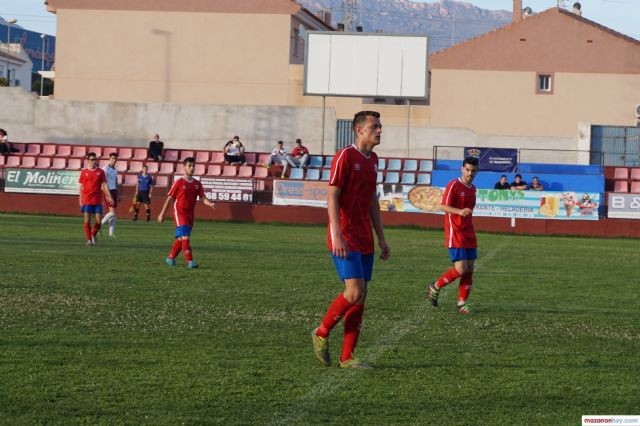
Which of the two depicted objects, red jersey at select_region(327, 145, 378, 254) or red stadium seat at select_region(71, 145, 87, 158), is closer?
red jersey at select_region(327, 145, 378, 254)

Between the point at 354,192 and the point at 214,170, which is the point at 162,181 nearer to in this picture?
the point at 214,170

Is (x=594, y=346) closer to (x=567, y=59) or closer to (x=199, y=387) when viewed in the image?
(x=199, y=387)

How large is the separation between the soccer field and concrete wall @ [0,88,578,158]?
25707 mm

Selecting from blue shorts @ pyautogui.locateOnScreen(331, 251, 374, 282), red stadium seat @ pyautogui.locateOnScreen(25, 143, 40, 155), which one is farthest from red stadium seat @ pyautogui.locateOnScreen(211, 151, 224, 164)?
blue shorts @ pyautogui.locateOnScreen(331, 251, 374, 282)

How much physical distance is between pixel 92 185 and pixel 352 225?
1403 centimetres

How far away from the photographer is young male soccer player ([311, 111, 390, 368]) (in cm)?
794

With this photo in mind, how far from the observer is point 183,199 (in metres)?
16.8

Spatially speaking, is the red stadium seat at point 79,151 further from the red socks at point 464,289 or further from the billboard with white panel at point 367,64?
the red socks at point 464,289

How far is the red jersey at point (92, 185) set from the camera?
69.6ft

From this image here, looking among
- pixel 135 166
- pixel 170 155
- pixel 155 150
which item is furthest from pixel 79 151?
pixel 155 150

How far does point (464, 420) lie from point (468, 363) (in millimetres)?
2052

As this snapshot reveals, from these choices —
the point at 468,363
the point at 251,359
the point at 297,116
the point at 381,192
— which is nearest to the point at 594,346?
the point at 468,363

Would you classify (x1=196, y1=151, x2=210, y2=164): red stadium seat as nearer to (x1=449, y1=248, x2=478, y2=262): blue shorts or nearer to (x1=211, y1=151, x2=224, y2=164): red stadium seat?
(x1=211, y1=151, x2=224, y2=164): red stadium seat

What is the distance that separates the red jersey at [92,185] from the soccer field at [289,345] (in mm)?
2901
